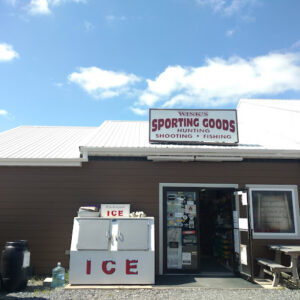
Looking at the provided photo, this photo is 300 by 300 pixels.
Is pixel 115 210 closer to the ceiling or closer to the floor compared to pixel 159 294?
closer to the ceiling

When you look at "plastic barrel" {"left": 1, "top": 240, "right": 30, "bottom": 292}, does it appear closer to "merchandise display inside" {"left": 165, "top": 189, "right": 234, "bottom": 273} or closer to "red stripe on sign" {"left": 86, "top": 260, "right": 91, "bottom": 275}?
"red stripe on sign" {"left": 86, "top": 260, "right": 91, "bottom": 275}

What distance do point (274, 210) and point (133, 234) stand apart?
387 cm

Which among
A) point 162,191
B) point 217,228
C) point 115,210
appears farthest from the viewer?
point 217,228

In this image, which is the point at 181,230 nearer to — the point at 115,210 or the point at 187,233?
the point at 187,233

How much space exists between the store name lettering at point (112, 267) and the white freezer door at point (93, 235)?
318 mm

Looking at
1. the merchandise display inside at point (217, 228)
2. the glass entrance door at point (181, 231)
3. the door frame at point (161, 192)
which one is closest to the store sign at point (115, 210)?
the door frame at point (161, 192)

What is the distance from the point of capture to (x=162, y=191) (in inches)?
315

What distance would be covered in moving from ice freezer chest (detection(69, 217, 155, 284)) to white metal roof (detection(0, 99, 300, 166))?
190cm

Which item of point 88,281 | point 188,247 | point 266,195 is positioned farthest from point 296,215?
point 88,281

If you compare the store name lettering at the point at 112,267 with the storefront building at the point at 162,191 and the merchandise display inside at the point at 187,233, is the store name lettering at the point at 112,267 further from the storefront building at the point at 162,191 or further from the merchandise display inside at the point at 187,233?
the merchandise display inside at the point at 187,233

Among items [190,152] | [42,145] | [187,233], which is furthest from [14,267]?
[190,152]

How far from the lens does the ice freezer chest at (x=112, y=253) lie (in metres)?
6.66

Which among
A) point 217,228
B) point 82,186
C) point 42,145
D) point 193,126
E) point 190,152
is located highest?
point 193,126

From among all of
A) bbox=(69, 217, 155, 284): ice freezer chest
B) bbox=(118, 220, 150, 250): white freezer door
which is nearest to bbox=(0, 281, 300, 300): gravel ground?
bbox=(69, 217, 155, 284): ice freezer chest
